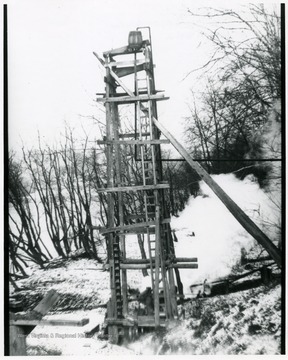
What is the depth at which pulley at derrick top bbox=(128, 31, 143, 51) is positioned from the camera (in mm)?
6691

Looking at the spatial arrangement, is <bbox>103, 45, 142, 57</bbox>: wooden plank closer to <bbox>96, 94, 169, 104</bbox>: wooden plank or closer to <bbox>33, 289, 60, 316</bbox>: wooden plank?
<bbox>96, 94, 169, 104</bbox>: wooden plank

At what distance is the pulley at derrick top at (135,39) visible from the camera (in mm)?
6691

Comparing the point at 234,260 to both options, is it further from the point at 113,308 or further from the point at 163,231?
the point at 113,308

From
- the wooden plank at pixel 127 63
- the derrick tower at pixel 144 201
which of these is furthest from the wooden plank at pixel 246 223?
the wooden plank at pixel 127 63

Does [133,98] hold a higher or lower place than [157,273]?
higher

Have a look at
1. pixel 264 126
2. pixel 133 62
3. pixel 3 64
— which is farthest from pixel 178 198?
pixel 3 64

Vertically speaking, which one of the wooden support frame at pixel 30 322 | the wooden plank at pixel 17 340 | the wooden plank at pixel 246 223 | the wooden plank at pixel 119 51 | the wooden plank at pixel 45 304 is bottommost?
the wooden plank at pixel 17 340

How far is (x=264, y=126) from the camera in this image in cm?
747

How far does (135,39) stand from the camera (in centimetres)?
670

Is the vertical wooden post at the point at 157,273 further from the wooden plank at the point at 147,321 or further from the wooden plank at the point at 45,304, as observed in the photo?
the wooden plank at the point at 45,304

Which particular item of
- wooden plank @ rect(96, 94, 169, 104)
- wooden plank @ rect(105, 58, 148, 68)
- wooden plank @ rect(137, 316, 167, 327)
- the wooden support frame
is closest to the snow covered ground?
wooden plank @ rect(137, 316, 167, 327)

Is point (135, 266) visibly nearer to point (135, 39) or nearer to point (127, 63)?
point (127, 63)

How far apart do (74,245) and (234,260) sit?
538 centimetres

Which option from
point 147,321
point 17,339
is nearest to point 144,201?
point 147,321
